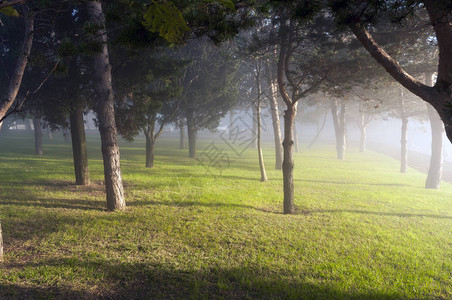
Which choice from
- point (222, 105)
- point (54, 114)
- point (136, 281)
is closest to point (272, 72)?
point (222, 105)

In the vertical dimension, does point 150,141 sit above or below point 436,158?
above

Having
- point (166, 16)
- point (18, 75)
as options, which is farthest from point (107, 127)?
point (166, 16)

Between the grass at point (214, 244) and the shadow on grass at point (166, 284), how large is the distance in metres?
0.02

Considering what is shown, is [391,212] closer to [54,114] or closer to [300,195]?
[300,195]

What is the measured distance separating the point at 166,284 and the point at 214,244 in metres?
1.82

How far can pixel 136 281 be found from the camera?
4.46 meters

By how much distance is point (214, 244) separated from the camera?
6.09m

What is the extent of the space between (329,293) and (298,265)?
0.93 meters

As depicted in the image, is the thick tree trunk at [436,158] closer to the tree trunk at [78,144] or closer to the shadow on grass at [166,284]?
the shadow on grass at [166,284]

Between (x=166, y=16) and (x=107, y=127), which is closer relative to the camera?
(x=166, y=16)

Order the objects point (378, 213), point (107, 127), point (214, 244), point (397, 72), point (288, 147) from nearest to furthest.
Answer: point (397, 72) < point (214, 244) < point (107, 127) < point (288, 147) < point (378, 213)

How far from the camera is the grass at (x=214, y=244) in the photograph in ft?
14.6

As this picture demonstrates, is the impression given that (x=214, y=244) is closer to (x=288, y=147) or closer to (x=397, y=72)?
(x=288, y=147)

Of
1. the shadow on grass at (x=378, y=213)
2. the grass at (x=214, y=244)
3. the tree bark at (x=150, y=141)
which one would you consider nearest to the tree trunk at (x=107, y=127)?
the grass at (x=214, y=244)
